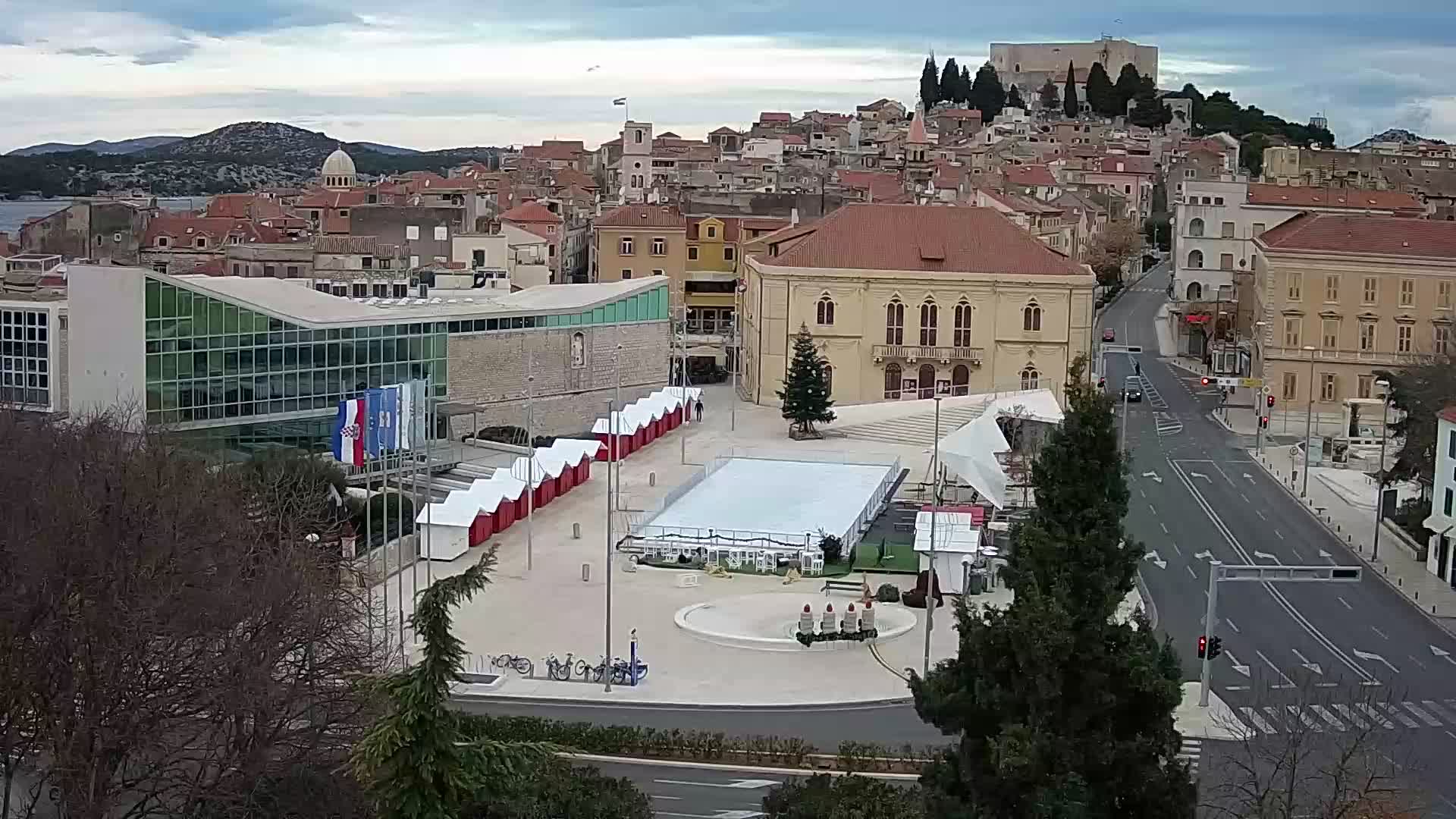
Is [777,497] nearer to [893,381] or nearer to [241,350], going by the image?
[241,350]

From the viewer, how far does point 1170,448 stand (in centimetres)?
5512

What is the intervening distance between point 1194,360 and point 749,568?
43.5m

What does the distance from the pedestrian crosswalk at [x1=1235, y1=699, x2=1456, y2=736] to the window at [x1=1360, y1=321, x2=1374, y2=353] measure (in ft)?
112

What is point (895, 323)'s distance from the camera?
63375 millimetres

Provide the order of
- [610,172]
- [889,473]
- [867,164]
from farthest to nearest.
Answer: [610,172], [867,164], [889,473]


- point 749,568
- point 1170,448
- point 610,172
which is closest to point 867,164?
point 610,172

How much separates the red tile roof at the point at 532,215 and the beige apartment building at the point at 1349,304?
38928 mm

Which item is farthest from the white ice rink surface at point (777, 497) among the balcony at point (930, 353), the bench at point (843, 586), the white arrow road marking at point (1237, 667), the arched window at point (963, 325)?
the arched window at point (963, 325)

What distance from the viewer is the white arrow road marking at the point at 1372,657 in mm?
30872

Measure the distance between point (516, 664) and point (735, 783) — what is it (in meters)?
6.83

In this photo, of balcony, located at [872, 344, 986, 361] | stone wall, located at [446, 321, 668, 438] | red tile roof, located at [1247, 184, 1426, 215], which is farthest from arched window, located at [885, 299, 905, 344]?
red tile roof, located at [1247, 184, 1426, 215]

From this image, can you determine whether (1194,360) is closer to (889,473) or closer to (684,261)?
(684,261)

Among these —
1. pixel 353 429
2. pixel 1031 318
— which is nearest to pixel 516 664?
pixel 353 429

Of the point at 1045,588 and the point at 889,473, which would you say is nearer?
the point at 1045,588
